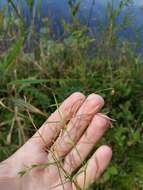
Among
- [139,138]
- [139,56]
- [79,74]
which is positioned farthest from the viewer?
[139,56]

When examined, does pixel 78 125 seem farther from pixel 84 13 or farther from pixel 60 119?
pixel 84 13

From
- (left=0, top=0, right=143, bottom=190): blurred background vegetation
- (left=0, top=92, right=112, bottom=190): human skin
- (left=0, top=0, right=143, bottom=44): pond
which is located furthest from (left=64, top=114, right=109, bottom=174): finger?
(left=0, top=0, right=143, bottom=44): pond

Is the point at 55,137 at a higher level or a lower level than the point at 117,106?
higher

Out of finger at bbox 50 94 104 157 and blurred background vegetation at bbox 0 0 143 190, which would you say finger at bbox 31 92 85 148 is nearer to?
finger at bbox 50 94 104 157

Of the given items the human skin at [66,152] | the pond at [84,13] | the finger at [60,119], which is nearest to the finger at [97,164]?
the human skin at [66,152]

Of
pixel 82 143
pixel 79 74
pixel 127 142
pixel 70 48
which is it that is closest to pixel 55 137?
pixel 82 143

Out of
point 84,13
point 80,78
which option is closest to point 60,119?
point 80,78

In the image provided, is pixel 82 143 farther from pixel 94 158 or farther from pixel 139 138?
pixel 139 138
